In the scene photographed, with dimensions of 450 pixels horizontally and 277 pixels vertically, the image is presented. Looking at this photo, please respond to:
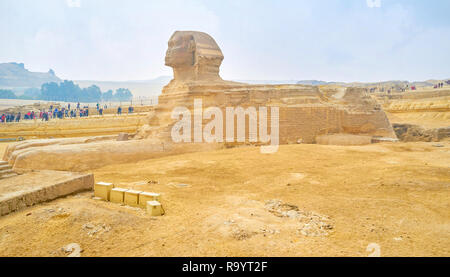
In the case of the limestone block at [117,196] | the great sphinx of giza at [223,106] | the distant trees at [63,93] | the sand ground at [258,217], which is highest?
the distant trees at [63,93]

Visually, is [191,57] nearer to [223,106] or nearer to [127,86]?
[223,106]

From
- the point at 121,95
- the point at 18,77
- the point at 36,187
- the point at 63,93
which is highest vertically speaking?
the point at 18,77

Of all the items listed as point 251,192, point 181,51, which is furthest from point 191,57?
point 251,192

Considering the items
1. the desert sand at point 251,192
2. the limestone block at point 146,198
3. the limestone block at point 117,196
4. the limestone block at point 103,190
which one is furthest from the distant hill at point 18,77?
the limestone block at point 146,198

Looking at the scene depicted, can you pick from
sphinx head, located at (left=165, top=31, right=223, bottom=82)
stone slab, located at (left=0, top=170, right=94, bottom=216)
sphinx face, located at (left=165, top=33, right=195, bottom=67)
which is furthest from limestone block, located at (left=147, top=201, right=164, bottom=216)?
sphinx face, located at (left=165, top=33, right=195, bottom=67)

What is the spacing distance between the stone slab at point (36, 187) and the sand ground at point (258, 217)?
0.12 m

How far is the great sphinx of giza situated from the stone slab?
2901 millimetres

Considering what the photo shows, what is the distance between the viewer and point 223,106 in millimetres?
9234

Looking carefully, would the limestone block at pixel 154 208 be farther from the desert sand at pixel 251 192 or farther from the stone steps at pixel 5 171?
the stone steps at pixel 5 171

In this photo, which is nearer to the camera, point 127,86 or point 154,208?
point 154,208

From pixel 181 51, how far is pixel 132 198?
7.01 m

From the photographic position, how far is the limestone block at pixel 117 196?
3977mm
